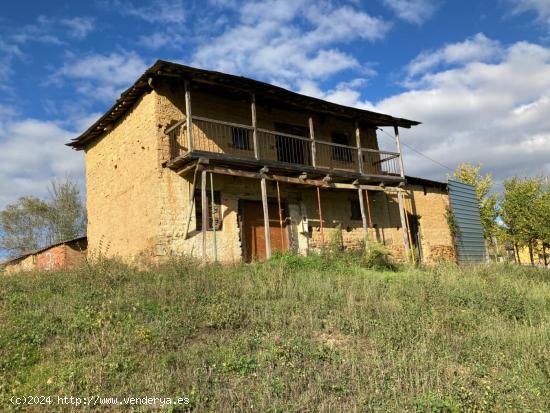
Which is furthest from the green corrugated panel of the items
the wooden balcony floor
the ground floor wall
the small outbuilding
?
the small outbuilding

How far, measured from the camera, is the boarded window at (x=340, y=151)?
17394mm

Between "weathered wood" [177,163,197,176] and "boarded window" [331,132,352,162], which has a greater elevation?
"boarded window" [331,132,352,162]

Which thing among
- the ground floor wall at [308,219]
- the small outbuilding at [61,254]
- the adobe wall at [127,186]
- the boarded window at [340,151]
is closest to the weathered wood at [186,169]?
the ground floor wall at [308,219]

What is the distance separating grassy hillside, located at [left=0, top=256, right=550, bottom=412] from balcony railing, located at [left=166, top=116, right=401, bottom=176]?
508cm

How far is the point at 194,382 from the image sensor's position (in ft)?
15.0

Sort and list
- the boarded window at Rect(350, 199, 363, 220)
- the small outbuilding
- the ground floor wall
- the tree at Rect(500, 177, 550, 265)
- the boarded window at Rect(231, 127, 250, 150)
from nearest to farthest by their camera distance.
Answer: the ground floor wall
the boarded window at Rect(231, 127, 250, 150)
the small outbuilding
the boarded window at Rect(350, 199, 363, 220)
the tree at Rect(500, 177, 550, 265)

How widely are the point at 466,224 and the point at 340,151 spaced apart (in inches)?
303

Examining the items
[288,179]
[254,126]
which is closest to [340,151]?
[288,179]

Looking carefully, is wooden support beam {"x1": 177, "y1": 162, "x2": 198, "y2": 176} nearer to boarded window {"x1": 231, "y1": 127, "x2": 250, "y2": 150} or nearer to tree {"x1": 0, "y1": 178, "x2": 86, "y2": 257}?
boarded window {"x1": 231, "y1": 127, "x2": 250, "y2": 150}

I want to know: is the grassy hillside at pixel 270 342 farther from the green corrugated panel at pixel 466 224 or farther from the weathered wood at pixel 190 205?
the green corrugated panel at pixel 466 224

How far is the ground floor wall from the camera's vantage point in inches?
492

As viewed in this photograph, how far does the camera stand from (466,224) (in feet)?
69.2

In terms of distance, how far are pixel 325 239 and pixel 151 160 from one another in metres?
6.42

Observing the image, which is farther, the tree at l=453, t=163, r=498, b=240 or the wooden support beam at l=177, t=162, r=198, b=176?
the tree at l=453, t=163, r=498, b=240
